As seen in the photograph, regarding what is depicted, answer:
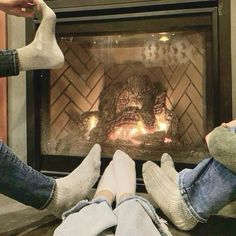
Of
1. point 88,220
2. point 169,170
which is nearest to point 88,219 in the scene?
point 88,220

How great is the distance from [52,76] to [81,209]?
807mm

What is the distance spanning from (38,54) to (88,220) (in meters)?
0.49

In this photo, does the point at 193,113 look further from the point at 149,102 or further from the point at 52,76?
the point at 52,76

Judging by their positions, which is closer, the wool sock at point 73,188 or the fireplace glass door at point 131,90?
the wool sock at point 73,188

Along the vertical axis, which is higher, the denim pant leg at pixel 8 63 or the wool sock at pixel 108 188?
the denim pant leg at pixel 8 63

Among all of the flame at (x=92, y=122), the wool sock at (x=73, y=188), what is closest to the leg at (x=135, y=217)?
the wool sock at (x=73, y=188)

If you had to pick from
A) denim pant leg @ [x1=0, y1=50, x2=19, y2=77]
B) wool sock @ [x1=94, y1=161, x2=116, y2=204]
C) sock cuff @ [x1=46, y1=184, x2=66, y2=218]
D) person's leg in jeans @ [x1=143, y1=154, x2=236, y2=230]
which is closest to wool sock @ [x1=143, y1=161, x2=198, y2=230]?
person's leg in jeans @ [x1=143, y1=154, x2=236, y2=230]

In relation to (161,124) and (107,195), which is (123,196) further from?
(161,124)

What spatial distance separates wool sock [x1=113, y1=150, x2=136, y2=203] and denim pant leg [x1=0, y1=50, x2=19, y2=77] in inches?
17.3

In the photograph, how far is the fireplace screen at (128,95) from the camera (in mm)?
1540

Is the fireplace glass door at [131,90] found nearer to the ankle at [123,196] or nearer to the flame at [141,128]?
the flame at [141,128]

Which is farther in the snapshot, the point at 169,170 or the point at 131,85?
the point at 131,85

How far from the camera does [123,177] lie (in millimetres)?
1248

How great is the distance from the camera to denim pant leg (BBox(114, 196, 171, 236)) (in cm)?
90
